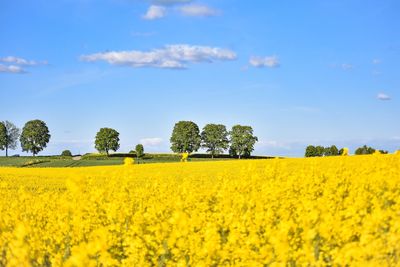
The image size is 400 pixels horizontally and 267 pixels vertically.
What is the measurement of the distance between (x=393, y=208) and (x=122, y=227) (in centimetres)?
565

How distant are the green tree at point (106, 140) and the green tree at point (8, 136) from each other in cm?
2260

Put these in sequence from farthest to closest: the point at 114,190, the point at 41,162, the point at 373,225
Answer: the point at 41,162, the point at 114,190, the point at 373,225

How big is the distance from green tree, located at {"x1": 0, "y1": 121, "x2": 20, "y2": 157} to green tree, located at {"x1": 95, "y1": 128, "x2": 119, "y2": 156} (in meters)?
22.6

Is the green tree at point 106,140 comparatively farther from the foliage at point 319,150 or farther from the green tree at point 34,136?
the foliage at point 319,150

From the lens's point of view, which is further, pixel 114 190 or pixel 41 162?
pixel 41 162

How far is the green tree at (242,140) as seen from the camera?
350 ft

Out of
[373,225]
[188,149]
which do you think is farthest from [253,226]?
[188,149]

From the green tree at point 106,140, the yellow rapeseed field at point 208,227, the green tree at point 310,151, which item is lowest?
the yellow rapeseed field at point 208,227

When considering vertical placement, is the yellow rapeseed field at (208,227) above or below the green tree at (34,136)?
below

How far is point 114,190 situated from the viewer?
13.4 meters

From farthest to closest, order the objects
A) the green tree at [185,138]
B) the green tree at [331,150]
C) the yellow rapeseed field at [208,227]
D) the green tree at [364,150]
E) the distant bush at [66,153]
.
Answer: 1. the green tree at [185,138]
2. the distant bush at [66,153]
3. the green tree at [331,150]
4. the green tree at [364,150]
5. the yellow rapeseed field at [208,227]

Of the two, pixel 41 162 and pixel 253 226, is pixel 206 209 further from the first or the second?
pixel 41 162

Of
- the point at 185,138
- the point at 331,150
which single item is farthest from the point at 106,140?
the point at 331,150

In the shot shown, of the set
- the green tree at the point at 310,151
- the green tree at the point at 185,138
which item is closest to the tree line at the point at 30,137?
the green tree at the point at 185,138
